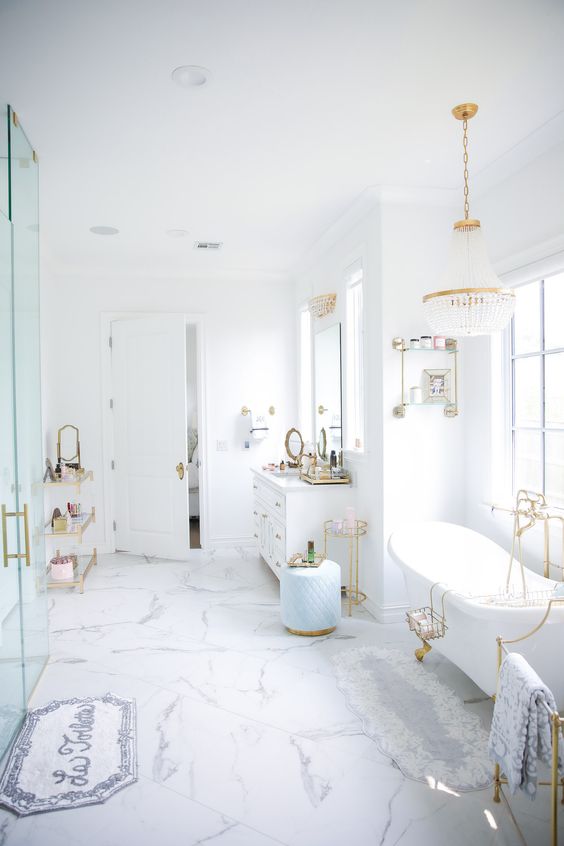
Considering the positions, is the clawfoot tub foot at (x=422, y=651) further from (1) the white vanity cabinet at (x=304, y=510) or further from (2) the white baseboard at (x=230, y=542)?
(2) the white baseboard at (x=230, y=542)

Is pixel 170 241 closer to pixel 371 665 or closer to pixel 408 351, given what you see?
pixel 408 351

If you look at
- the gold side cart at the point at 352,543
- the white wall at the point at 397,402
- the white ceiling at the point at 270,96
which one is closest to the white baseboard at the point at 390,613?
the white wall at the point at 397,402

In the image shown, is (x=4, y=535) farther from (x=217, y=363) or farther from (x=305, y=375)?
(x=305, y=375)

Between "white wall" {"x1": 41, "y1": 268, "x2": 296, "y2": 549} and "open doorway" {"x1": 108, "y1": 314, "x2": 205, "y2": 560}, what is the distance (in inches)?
6.2

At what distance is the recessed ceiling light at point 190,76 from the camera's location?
2.40 meters

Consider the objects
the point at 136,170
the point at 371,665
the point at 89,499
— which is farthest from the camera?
the point at 89,499

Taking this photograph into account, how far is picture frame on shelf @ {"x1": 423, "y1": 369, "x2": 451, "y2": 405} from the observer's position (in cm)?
391

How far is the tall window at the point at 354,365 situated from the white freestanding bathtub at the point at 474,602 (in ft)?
3.80

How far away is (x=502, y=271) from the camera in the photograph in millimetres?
3465

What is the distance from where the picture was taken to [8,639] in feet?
8.23

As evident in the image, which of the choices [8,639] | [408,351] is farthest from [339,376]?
[8,639]

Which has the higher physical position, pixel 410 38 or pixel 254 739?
pixel 410 38

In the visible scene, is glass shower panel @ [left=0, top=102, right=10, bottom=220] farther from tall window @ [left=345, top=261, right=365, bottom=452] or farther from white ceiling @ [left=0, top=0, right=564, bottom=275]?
tall window @ [left=345, top=261, right=365, bottom=452]

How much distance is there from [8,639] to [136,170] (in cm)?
255
